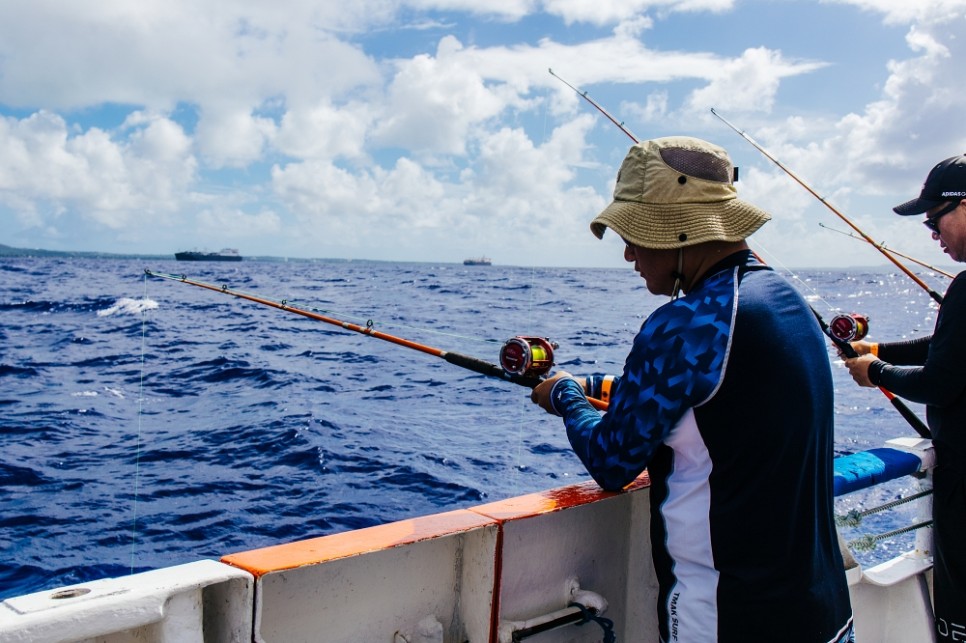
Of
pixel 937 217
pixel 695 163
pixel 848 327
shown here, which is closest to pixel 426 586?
pixel 695 163

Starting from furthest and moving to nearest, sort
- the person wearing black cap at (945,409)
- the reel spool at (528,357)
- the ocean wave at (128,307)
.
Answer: the ocean wave at (128,307) < the reel spool at (528,357) < the person wearing black cap at (945,409)

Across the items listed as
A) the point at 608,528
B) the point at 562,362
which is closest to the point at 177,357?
the point at 562,362

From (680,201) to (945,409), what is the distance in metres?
1.59

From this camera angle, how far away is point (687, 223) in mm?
1589

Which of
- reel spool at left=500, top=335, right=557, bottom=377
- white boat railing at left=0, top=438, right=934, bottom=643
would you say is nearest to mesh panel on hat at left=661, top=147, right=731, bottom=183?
white boat railing at left=0, top=438, right=934, bottom=643

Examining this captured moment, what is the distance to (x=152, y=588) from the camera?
54.5 inches

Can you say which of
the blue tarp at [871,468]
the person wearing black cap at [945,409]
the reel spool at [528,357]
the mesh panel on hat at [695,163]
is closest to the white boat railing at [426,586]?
the blue tarp at [871,468]

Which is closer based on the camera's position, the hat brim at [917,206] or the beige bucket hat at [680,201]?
the beige bucket hat at [680,201]

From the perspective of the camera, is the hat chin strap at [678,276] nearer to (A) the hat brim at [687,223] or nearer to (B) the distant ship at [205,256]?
(A) the hat brim at [687,223]

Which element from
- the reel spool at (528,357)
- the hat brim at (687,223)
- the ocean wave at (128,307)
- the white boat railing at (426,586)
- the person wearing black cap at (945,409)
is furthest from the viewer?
the ocean wave at (128,307)

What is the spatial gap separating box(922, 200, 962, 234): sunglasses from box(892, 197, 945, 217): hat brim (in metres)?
0.03

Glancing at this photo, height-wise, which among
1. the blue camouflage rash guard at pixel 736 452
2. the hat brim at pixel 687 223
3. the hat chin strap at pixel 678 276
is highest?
the hat brim at pixel 687 223

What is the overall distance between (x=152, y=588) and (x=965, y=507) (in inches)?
99.3

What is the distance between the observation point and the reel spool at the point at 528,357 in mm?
2555
